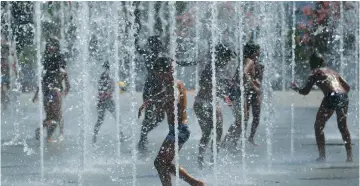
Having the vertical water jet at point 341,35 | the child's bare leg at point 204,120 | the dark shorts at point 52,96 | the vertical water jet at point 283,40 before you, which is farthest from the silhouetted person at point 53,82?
the vertical water jet at point 341,35

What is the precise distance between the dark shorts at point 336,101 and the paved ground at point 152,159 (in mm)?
593

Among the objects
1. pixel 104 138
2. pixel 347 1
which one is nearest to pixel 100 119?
pixel 104 138

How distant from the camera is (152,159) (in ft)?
28.7

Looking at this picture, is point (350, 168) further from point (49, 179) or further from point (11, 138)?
point (11, 138)

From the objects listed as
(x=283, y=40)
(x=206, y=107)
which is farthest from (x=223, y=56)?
(x=283, y=40)

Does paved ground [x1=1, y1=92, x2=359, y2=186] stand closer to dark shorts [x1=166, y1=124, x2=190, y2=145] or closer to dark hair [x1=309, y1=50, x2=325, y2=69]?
dark shorts [x1=166, y1=124, x2=190, y2=145]

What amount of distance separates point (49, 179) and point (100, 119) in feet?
9.56

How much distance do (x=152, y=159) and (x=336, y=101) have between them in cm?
204

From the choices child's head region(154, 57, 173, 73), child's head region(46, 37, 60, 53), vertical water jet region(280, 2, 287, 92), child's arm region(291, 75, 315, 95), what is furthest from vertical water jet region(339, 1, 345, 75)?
child's head region(154, 57, 173, 73)

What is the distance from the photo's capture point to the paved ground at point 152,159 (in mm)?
7285

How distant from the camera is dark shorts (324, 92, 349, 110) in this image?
8445 mm

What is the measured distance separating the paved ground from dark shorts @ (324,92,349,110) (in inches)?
23.4

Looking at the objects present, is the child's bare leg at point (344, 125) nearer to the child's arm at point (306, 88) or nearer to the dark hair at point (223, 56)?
the child's arm at point (306, 88)

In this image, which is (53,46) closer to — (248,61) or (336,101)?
(248,61)
